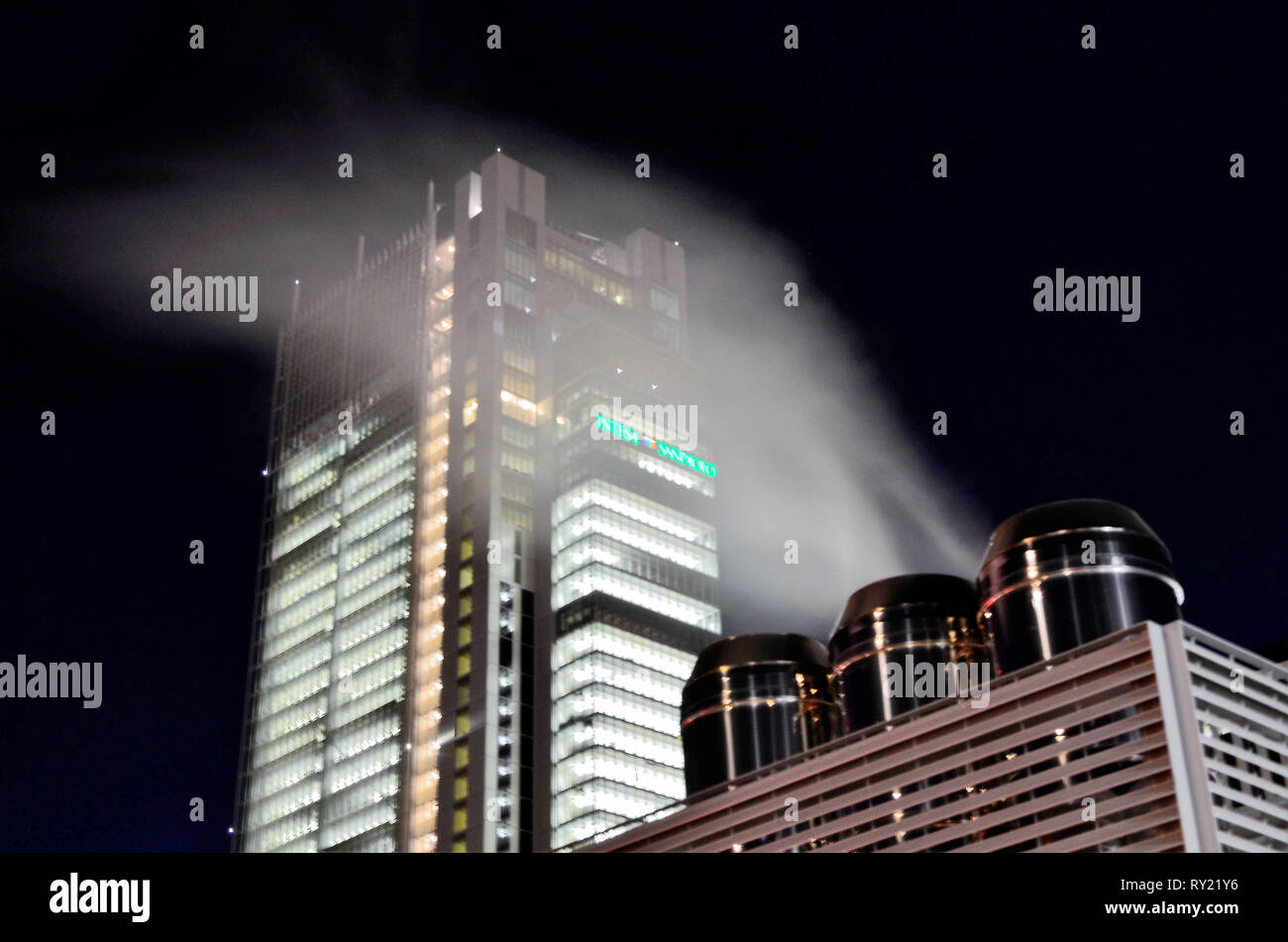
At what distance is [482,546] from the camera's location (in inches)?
5630

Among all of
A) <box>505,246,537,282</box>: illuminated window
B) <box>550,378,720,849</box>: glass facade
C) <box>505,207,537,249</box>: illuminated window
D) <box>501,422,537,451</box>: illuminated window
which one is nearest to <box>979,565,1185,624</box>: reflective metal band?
<box>550,378,720,849</box>: glass facade

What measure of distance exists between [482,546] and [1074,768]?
358 feet

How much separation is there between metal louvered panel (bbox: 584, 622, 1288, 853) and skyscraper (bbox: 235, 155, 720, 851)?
87.6 meters

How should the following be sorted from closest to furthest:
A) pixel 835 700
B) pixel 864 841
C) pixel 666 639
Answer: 1. pixel 864 841
2. pixel 835 700
3. pixel 666 639

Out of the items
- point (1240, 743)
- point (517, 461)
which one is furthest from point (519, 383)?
point (1240, 743)

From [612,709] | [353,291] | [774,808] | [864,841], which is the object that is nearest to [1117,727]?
[864,841]

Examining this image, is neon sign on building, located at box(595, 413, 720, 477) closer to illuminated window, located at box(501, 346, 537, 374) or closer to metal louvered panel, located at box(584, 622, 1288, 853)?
illuminated window, located at box(501, 346, 537, 374)

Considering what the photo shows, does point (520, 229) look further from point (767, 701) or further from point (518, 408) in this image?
point (767, 701)

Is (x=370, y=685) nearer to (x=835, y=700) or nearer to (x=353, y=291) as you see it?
(x=353, y=291)

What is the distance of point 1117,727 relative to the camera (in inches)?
1415
